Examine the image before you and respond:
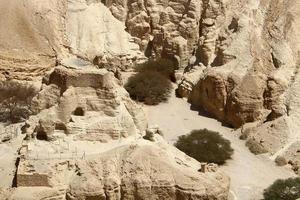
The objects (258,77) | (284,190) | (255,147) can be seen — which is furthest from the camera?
(258,77)

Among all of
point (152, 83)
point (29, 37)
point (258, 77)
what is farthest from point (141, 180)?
point (29, 37)

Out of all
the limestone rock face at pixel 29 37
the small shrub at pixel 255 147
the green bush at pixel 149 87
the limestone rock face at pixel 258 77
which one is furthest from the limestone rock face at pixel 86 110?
the green bush at pixel 149 87

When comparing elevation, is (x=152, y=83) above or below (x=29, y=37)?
below

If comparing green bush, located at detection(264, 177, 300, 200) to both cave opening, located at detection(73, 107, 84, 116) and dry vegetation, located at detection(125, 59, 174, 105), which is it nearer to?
cave opening, located at detection(73, 107, 84, 116)

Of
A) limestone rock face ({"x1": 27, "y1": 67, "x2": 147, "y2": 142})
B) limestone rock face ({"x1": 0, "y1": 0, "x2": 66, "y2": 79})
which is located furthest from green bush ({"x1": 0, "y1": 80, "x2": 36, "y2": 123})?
limestone rock face ({"x1": 27, "y1": 67, "x2": 147, "y2": 142})

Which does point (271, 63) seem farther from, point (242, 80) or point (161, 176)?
point (161, 176)

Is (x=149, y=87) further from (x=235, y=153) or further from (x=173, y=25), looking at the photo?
(x=235, y=153)

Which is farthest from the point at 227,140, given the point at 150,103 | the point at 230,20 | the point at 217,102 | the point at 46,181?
the point at 46,181

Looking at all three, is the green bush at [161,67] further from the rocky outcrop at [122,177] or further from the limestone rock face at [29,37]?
the rocky outcrop at [122,177]
